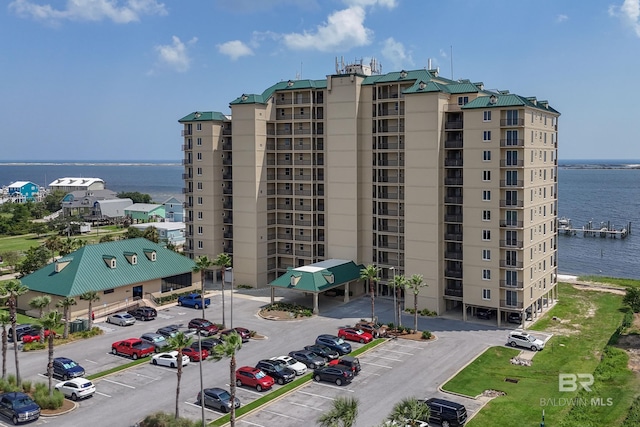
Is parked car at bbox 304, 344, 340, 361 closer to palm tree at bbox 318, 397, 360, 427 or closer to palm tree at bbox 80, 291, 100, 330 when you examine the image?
palm tree at bbox 318, 397, 360, 427

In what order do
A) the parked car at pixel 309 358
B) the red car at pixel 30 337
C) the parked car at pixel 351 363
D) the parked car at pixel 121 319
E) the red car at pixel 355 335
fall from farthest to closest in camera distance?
1. the parked car at pixel 121 319
2. the red car at pixel 355 335
3. the red car at pixel 30 337
4. the parked car at pixel 309 358
5. the parked car at pixel 351 363

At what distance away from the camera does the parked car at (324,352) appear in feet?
180

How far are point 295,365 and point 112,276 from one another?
31942 millimetres

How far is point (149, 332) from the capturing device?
63.8 metres

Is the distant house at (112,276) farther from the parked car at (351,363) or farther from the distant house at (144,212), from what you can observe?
the distant house at (144,212)

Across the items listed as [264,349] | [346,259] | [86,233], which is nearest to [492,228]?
[346,259]

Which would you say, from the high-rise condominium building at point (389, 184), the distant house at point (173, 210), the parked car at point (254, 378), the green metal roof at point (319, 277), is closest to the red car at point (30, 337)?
the parked car at point (254, 378)

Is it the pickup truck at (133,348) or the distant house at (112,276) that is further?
the distant house at (112,276)

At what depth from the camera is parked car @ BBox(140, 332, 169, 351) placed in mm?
57594

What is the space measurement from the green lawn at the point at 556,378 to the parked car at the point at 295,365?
12.5 m

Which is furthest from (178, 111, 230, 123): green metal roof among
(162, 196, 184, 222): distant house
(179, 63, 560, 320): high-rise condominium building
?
(162, 196, 184, 222): distant house

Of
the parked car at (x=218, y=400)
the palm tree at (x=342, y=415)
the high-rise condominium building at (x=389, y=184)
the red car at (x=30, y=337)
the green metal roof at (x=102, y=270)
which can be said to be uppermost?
the high-rise condominium building at (x=389, y=184)

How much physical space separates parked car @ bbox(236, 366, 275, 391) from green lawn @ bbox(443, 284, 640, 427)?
15013mm

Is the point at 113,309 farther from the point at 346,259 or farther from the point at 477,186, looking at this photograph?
the point at 477,186
